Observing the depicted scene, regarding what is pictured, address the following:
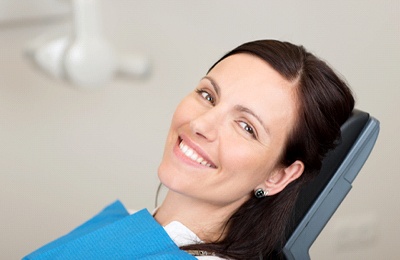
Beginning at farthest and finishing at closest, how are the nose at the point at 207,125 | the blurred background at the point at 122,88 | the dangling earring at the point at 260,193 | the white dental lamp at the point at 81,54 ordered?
the blurred background at the point at 122,88 < the white dental lamp at the point at 81,54 < the dangling earring at the point at 260,193 < the nose at the point at 207,125

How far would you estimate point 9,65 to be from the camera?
Result: 5.48ft

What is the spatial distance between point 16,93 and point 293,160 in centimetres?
75

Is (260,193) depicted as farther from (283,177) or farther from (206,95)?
(206,95)

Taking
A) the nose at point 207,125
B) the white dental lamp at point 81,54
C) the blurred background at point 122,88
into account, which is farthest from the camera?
the blurred background at point 122,88

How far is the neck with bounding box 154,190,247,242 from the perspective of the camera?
48.4 inches

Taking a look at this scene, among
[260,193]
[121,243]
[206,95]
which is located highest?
→ [206,95]

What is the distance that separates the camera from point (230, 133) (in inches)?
45.4

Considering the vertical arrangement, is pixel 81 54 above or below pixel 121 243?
above

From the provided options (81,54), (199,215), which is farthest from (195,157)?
(81,54)

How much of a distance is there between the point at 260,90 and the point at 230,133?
9 centimetres

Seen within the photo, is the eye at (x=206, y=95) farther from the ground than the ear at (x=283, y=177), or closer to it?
farther from the ground

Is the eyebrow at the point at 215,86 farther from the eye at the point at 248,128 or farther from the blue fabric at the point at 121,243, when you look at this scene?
the blue fabric at the point at 121,243

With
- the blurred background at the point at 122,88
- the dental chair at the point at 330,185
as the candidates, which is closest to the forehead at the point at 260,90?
the dental chair at the point at 330,185

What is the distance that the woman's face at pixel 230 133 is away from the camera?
3.78 ft
